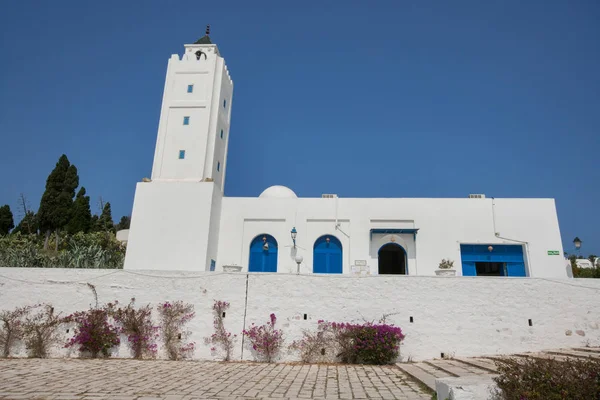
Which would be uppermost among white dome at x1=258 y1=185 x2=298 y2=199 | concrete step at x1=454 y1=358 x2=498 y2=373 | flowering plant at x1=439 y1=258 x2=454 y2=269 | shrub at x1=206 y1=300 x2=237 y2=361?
white dome at x1=258 y1=185 x2=298 y2=199

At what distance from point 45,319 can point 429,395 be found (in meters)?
10.5

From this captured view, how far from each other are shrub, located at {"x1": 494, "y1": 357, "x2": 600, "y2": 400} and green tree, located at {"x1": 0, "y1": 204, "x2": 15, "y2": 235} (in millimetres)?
45065

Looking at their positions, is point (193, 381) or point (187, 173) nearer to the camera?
point (193, 381)

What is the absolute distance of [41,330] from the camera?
11.6 metres

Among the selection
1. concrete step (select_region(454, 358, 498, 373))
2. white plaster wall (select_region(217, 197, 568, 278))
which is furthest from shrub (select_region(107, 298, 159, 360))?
concrete step (select_region(454, 358, 498, 373))

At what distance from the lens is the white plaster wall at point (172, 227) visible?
16.1 metres

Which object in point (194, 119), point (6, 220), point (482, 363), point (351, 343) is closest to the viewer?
point (482, 363)

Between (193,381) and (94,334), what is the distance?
485 cm

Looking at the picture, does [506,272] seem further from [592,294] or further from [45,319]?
[45,319]

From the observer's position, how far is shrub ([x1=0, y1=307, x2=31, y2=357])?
11.6m

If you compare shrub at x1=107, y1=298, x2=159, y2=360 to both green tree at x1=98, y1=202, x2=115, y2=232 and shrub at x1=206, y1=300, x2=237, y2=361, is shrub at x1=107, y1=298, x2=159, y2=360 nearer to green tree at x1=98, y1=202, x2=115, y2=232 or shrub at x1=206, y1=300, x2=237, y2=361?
shrub at x1=206, y1=300, x2=237, y2=361

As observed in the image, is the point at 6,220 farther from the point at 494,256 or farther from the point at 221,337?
the point at 494,256

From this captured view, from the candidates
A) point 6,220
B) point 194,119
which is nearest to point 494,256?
point 194,119

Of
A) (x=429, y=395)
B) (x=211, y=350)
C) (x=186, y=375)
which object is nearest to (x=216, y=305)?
(x=211, y=350)
